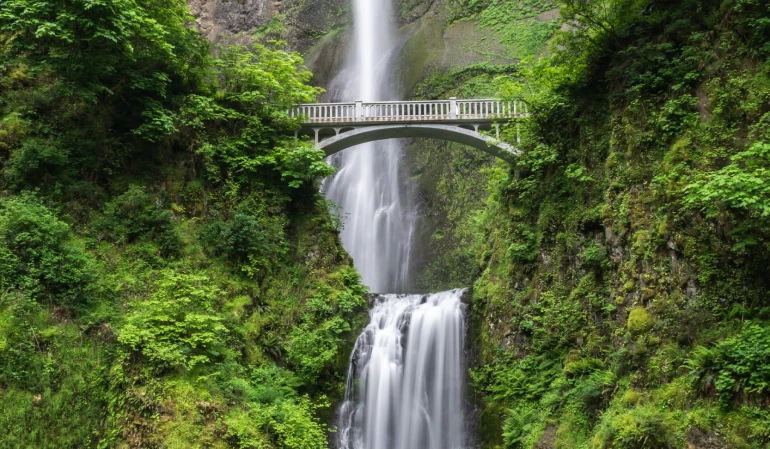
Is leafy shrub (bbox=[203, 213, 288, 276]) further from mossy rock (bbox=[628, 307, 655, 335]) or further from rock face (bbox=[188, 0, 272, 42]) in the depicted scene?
rock face (bbox=[188, 0, 272, 42])

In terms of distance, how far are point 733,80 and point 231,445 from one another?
10.4m

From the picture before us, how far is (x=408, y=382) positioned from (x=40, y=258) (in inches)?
364

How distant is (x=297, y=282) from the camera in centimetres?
1558

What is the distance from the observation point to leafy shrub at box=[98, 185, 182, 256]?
12992mm

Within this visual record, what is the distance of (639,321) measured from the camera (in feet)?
28.9

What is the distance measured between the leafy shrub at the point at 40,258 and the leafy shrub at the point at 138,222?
4.60 ft

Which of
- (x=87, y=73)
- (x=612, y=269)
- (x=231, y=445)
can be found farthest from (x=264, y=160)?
(x=612, y=269)

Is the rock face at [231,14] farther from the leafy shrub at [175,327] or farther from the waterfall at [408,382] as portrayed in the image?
the leafy shrub at [175,327]

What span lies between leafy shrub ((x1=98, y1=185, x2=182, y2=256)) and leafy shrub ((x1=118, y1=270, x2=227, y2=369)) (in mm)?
1272

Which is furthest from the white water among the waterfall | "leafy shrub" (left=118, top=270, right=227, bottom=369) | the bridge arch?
"leafy shrub" (left=118, top=270, right=227, bottom=369)

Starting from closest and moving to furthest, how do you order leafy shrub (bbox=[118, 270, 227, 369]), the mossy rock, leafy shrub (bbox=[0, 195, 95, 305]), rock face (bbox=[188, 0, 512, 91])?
the mossy rock → leafy shrub (bbox=[0, 195, 95, 305]) → leafy shrub (bbox=[118, 270, 227, 369]) → rock face (bbox=[188, 0, 512, 91])

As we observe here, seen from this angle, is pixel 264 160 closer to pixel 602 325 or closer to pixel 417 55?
pixel 602 325

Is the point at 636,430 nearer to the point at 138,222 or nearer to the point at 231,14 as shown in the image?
the point at 138,222

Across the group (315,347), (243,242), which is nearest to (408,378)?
(315,347)
